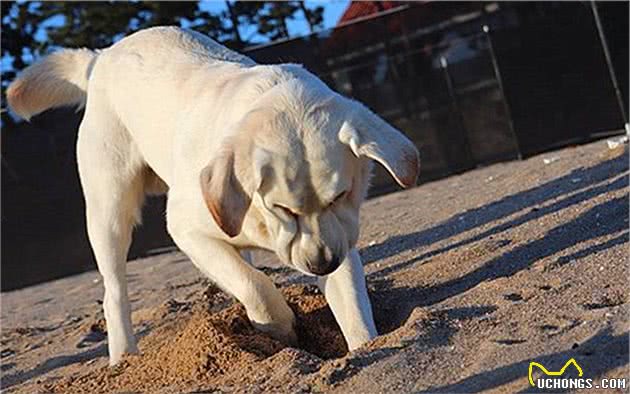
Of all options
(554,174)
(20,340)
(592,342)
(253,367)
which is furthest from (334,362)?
(554,174)

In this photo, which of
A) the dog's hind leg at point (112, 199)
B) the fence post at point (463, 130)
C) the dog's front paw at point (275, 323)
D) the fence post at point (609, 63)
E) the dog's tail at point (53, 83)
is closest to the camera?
the dog's front paw at point (275, 323)

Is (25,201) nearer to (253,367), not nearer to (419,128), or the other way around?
(419,128)

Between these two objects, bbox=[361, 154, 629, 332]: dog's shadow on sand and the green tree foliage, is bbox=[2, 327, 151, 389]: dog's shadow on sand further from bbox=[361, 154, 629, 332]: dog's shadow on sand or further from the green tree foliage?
the green tree foliage

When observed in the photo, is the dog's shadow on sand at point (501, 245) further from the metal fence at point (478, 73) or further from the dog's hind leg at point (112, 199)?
the metal fence at point (478, 73)

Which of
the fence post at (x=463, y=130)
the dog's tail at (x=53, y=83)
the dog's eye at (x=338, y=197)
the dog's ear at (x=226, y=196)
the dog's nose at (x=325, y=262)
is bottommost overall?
the fence post at (x=463, y=130)

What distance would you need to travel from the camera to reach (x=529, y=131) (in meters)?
14.4

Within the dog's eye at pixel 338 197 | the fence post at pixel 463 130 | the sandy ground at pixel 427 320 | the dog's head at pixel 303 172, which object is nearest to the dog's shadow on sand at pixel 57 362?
the sandy ground at pixel 427 320

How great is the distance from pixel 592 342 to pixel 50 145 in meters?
11.3

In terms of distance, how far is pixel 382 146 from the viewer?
12.2ft

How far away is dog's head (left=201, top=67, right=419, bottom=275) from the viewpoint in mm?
3604

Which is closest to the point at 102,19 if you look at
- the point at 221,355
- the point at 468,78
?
the point at 468,78

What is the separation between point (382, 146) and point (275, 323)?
3.85ft

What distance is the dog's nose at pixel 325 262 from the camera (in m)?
3.67

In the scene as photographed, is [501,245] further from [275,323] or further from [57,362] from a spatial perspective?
[57,362]
